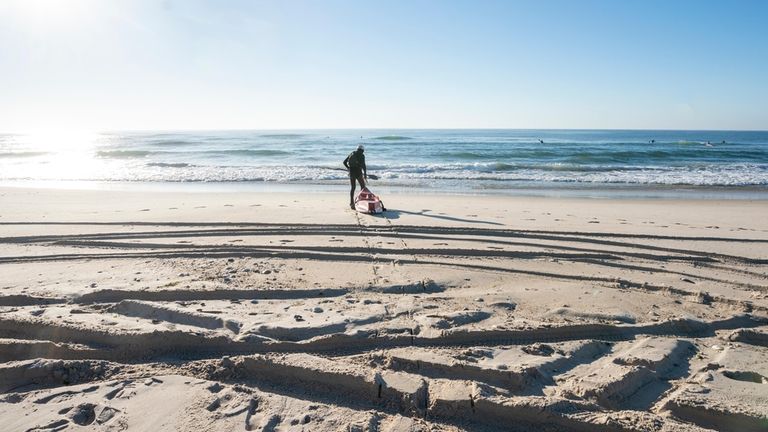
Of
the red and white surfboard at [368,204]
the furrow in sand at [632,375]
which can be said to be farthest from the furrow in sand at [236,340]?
the red and white surfboard at [368,204]

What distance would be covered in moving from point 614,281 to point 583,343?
1.88 meters

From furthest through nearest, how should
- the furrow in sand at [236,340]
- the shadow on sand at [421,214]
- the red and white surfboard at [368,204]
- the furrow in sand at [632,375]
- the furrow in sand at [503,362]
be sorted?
the red and white surfboard at [368,204] < the shadow on sand at [421,214] < the furrow in sand at [236,340] < the furrow in sand at [503,362] < the furrow in sand at [632,375]

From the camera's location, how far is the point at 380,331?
351 centimetres

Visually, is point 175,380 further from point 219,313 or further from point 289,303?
point 289,303

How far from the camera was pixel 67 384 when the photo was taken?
2.90m

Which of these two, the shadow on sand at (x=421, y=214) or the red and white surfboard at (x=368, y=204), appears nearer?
the shadow on sand at (x=421, y=214)

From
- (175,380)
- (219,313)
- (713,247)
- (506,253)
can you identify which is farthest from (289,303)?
(713,247)

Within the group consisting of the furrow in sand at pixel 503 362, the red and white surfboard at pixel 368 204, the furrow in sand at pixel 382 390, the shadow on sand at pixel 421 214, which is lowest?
the furrow in sand at pixel 382 390

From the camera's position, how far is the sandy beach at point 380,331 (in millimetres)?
2623

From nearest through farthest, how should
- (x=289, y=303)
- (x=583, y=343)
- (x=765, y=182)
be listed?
1. (x=583, y=343)
2. (x=289, y=303)
3. (x=765, y=182)

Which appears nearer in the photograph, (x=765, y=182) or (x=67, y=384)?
(x=67, y=384)

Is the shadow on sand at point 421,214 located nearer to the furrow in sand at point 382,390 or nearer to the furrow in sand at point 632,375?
the furrow in sand at point 632,375

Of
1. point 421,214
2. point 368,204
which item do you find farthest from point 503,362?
point 368,204

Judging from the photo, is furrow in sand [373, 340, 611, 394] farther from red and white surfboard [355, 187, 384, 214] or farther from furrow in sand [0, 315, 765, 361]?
red and white surfboard [355, 187, 384, 214]
